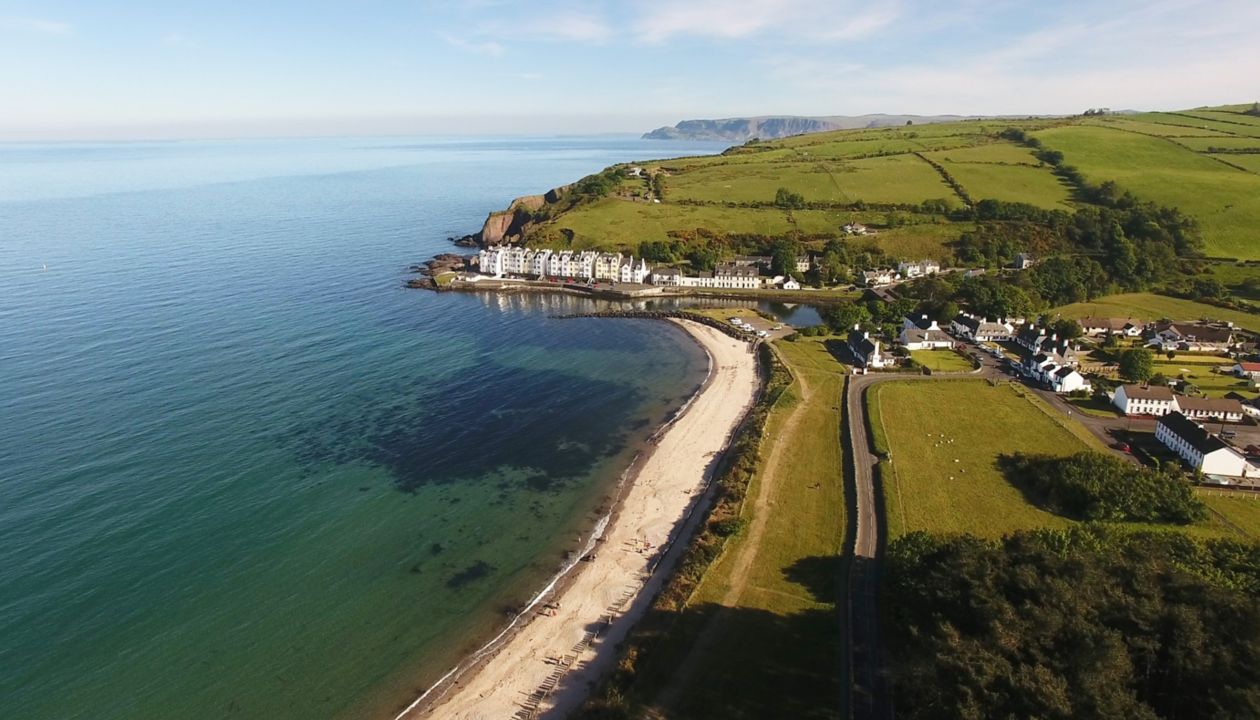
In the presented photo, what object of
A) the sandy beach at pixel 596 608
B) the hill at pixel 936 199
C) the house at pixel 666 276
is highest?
the hill at pixel 936 199

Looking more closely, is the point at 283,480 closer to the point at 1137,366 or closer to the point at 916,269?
the point at 1137,366

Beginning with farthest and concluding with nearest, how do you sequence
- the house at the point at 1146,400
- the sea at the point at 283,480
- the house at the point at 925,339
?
the house at the point at 925,339 → the house at the point at 1146,400 → the sea at the point at 283,480

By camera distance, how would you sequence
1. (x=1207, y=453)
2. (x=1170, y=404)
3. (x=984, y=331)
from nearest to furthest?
1. (x=1207, y=453)
2. (x=1170, y=404)
3. (x=984, y=331)

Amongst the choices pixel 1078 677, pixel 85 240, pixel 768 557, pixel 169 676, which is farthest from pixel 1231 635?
pixel 85 240

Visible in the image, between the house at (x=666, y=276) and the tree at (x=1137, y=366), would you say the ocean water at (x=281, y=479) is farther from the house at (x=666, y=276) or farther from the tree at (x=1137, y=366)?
the tree at (x=1137, y=366)

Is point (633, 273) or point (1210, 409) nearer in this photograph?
point (1210, 409)

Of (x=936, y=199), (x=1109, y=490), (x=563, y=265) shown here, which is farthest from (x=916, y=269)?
(x=1109, y=490)

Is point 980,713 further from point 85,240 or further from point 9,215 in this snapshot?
point 9,215

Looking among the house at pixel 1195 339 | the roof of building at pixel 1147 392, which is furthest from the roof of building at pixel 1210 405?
the house at pixel 1195 339
